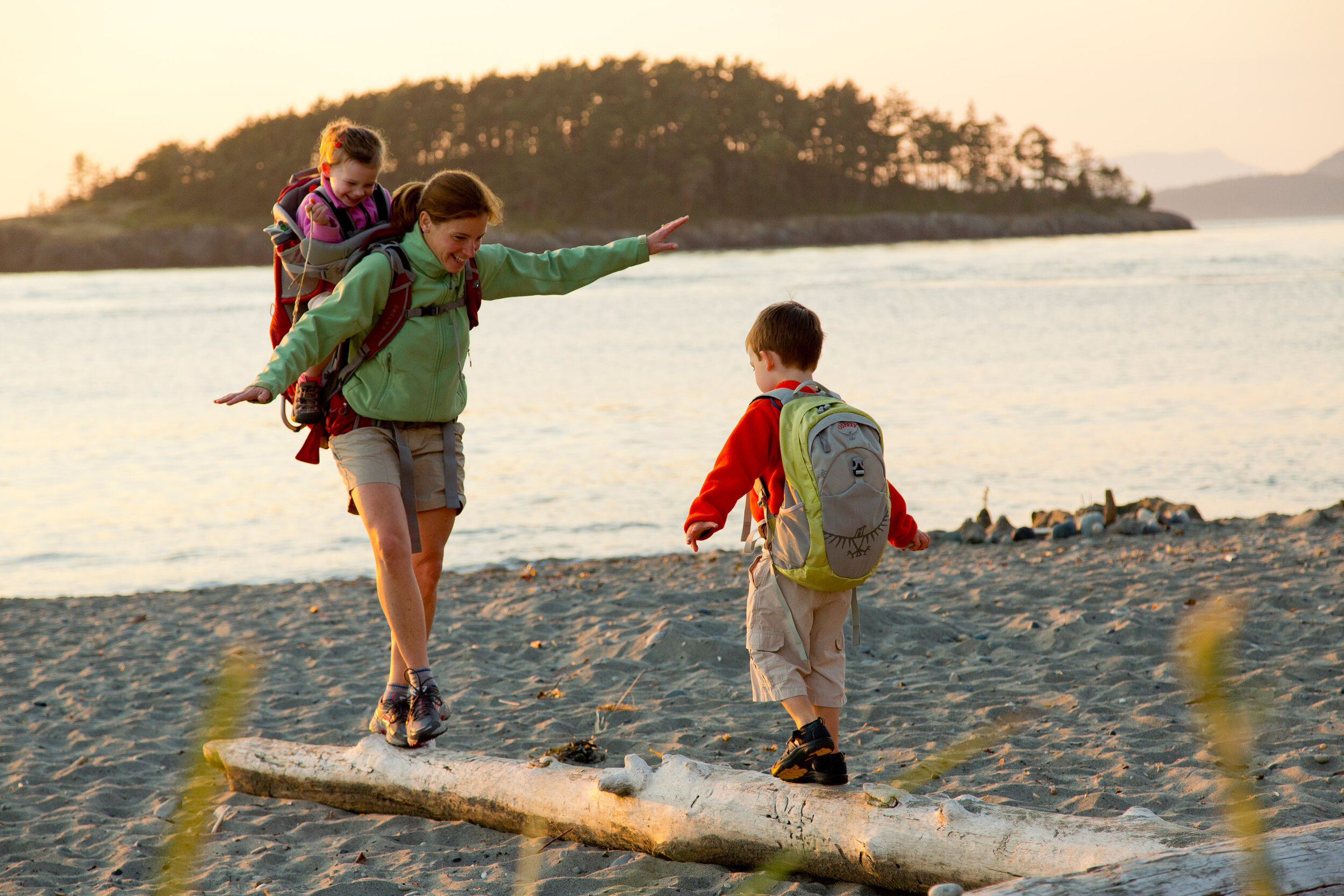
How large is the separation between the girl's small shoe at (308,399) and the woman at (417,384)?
97mm

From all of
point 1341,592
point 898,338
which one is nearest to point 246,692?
point 1341,592

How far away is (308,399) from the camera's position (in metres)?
3.98

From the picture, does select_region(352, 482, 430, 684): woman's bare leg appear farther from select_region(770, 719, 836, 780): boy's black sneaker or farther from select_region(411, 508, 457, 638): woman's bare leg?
select_region(770, 719, 836, 780): boy's black sneaker

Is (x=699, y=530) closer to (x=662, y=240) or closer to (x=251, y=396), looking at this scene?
(x=251, y=396)

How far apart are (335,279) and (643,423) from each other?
11987 mm

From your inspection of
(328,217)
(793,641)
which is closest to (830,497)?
(793,641)

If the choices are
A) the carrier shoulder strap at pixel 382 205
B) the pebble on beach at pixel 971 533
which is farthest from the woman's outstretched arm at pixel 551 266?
the pebble on beach at pixel 971 533

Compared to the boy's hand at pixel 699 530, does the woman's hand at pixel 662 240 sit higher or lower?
higher

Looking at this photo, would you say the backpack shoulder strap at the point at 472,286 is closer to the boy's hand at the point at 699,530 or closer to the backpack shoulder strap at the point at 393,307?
the backpack shoulder strap at the point at 393,307

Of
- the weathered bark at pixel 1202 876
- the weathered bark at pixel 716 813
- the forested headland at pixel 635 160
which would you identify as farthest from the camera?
the forested headland at pixel 635 160

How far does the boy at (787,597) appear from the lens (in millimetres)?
3309

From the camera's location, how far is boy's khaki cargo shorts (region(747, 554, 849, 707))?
3.39 meters

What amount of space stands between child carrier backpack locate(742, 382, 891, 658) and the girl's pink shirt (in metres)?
1.65

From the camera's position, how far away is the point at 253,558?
32.1 feet
